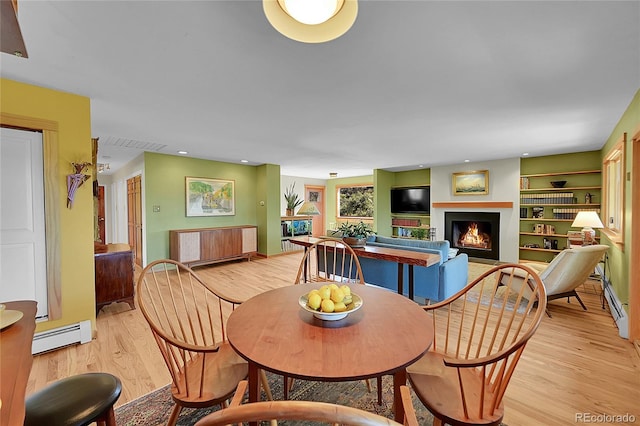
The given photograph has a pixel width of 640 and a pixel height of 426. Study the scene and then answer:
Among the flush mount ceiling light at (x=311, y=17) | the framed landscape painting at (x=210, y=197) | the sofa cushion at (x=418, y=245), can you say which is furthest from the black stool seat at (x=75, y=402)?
the framed landscape painting at (x=210, y=197)

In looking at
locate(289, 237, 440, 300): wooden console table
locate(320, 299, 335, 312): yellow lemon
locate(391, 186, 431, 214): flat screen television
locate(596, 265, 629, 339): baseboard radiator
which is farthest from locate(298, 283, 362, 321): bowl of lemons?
locate(391, 186, 431, 214): flat screen television

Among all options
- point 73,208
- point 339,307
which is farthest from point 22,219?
point 339,307

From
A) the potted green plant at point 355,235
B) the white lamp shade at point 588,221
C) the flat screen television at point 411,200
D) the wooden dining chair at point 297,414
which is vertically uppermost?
the flat screen television at point 411,200

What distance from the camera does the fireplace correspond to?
601 centimetres

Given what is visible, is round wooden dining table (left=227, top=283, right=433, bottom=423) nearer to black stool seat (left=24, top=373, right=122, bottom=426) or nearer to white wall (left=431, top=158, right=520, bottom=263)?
black stool seat (left=24, top=373, right=122, bottom=426)

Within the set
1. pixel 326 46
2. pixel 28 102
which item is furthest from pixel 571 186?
pixel 28 102

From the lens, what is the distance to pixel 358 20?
1.48 meters

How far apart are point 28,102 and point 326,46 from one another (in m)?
2.55

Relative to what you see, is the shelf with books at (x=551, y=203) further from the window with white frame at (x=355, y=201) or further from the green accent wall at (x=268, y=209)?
the green accent wall at (x=268, y=209)

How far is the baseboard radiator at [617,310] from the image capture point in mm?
2599

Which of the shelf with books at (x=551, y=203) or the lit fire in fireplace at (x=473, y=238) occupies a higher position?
the shelf with books at (x=551, y=203)

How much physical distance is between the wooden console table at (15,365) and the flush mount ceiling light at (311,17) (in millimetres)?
1448

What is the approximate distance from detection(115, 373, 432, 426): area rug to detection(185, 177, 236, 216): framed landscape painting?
4.35 m

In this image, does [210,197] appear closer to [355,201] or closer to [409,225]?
[355,201]
